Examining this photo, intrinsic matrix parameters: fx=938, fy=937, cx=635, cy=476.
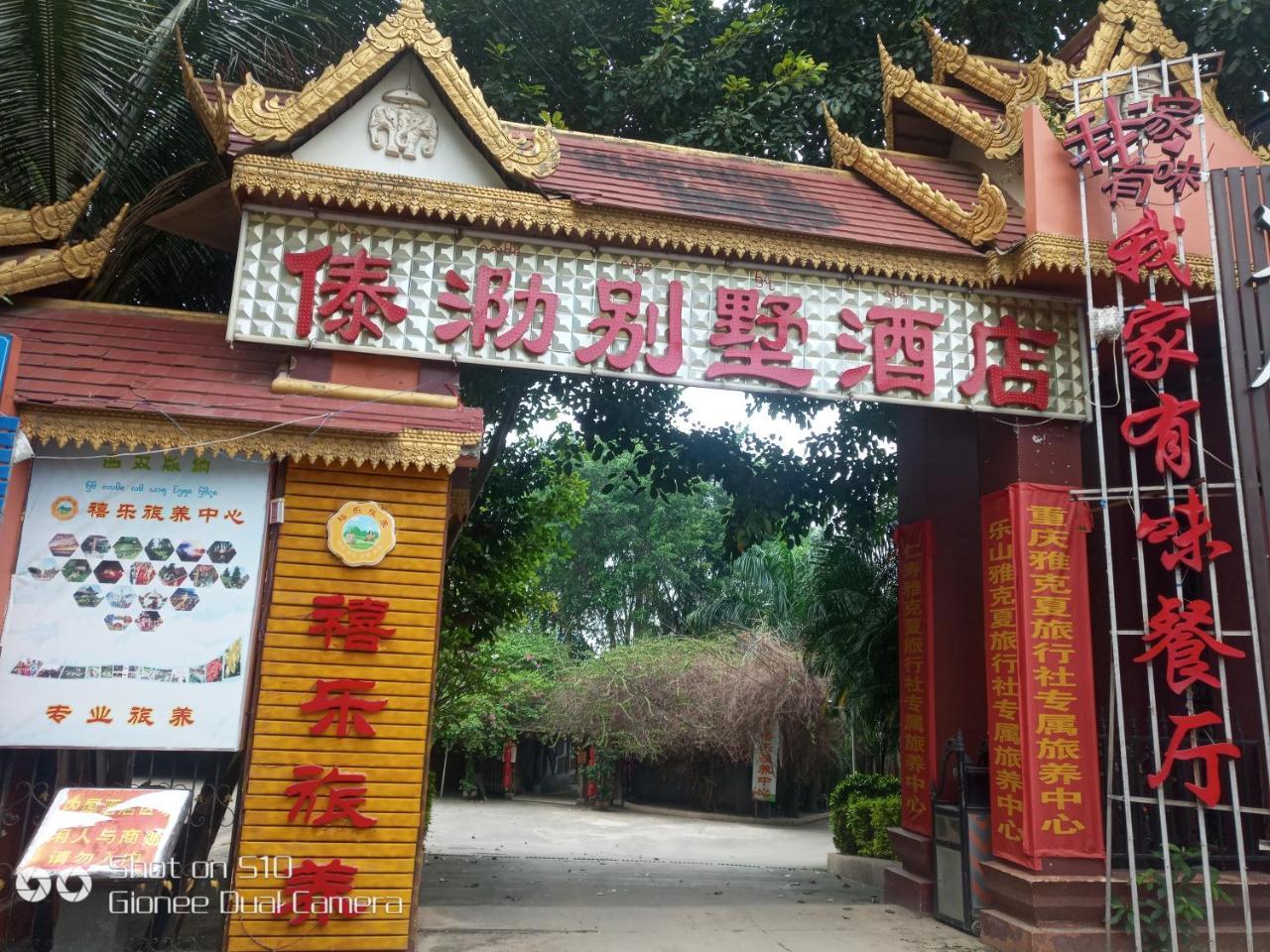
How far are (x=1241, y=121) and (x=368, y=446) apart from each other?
10.2m

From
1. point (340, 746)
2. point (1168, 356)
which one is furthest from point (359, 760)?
point (1168, 356)

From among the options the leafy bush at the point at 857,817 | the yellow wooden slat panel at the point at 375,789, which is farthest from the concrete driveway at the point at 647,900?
the yellow wooden slat panel at the point at 375,789

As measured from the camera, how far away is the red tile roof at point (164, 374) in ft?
19.5

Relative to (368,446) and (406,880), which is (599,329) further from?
(406,880)

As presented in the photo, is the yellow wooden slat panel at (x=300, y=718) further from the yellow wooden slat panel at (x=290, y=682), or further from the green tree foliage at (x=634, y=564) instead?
the green tree foliage at (x=634, y=564)

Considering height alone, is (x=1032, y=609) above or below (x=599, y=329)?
below

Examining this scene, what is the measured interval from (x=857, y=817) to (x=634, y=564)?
57.1 ft

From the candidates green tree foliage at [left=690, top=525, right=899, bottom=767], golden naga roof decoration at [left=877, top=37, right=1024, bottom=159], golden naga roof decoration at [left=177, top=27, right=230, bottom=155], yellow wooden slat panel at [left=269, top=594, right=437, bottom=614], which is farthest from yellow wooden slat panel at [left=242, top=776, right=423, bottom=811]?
green tree foliage at [left=690, top=525, right=899, bottom=767]

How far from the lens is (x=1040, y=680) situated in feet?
22.6

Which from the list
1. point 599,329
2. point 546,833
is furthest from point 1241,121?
point 546,833

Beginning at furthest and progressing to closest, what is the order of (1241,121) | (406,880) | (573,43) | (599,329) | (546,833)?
(546,833) → (573,43) → (1241,121) → (599,329) → (406,880)

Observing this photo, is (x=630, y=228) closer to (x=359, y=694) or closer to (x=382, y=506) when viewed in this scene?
(x=382, y=506)

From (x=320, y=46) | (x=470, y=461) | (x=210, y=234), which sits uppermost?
(x=320, y=46)

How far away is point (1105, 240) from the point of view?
7.26 m
